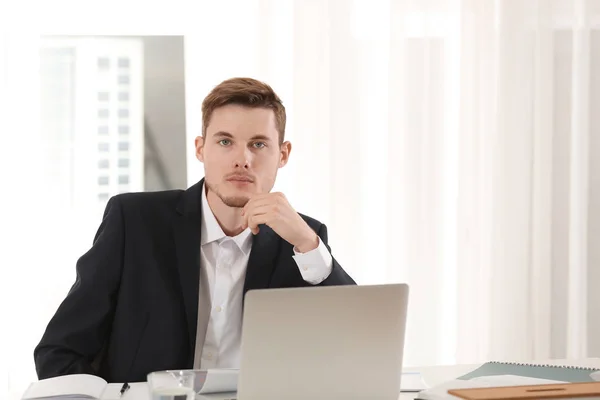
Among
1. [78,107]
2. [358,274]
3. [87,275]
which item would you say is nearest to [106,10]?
[78,107]

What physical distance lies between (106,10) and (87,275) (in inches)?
72.9

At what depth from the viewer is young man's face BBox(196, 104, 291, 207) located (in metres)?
2.12

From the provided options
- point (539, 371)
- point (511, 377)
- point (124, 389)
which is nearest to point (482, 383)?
point (511, 377)

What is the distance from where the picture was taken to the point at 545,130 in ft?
12.6

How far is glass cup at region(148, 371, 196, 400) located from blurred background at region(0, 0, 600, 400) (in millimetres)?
2221

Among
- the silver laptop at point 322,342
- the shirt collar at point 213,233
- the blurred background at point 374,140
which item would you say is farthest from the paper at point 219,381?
the blurred background at point 374,140

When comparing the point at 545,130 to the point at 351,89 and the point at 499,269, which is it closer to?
the point at 499,269

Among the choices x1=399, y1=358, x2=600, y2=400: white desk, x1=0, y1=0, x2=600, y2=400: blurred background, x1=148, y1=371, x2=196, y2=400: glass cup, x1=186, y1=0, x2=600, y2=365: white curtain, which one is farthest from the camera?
x1=186, y1=0, x2=600, y2=365: white curtain

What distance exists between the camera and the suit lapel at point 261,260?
210 centimetres

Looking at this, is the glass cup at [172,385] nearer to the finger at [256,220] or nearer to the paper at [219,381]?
the paper at [219,381]

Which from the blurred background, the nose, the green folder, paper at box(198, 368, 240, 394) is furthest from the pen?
the blurred background

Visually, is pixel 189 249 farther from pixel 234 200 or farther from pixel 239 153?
pixel 239 153

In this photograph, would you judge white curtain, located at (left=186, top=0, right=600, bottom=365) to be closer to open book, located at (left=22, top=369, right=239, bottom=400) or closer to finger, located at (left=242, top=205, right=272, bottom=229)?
finger, located at (left=242, top=205, right=272, bottom=229)

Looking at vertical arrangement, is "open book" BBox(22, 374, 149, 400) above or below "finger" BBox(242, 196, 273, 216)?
below
